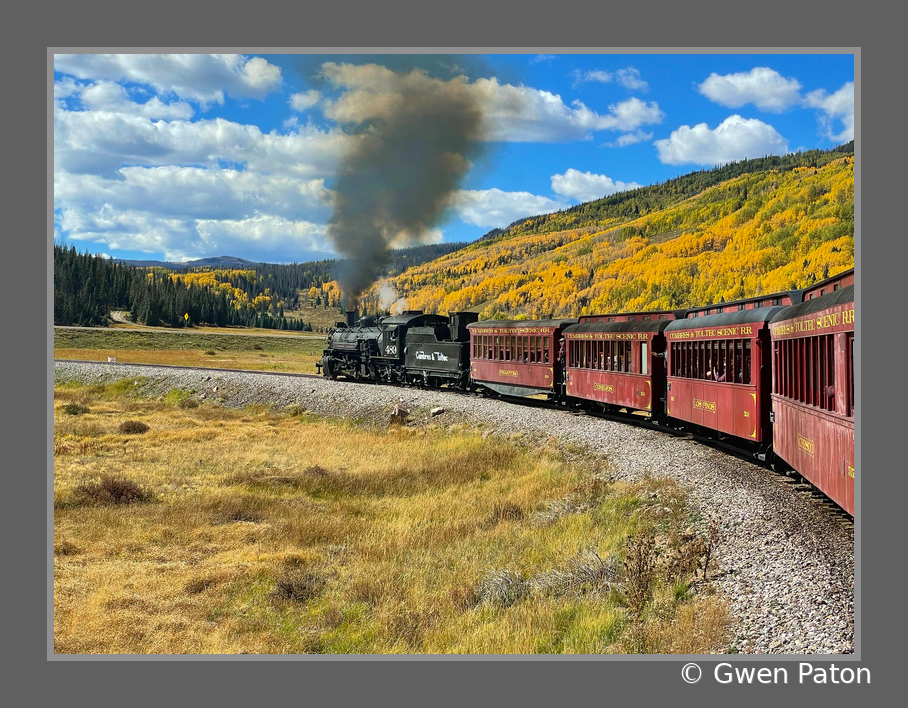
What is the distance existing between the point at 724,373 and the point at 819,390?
601 cm

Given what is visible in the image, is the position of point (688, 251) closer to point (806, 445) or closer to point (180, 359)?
point (180, 359)

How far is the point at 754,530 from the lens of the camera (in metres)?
10.0

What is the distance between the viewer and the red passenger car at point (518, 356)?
26.6m

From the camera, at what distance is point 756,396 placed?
13500mm

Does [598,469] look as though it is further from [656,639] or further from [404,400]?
[404,400]

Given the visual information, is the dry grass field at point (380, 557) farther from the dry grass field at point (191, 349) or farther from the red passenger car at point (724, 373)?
the dry grass field at point (191, 349)

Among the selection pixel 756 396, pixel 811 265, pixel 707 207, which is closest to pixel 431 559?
pixel 756 396

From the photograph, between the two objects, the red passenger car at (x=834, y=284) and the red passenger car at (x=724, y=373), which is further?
the red passenger car at (x=724, y=373)

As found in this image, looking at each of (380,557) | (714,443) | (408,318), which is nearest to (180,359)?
(408,318)

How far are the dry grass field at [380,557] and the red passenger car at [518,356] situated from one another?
5675mm

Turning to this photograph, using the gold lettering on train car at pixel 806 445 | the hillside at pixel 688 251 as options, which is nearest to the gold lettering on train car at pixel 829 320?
the gold lettering on train car at pixel 806 445

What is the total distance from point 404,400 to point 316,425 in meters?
3.68

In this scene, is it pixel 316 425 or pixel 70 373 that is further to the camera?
pixel 70 373

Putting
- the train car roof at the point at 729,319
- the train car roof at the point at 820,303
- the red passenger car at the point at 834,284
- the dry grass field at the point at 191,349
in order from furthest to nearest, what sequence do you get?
the dry grass field at the point at 191,349
the train car roof at the point at 729,319
the red passenger car at the point at 834,284
the train car roof at the point at 820,303
